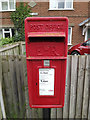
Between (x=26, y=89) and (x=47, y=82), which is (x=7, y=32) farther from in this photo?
(x=47, y=82)

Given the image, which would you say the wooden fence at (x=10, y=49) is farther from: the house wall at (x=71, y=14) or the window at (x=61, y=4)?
the window at (x=61, y=4)

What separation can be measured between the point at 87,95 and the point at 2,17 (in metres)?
9.84

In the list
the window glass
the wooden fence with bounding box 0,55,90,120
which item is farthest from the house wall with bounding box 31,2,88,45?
the wooden fence with bounding box 0,55,90,120

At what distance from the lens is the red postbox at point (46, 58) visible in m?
1.29

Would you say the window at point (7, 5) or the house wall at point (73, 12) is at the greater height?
the window at point (7, 5)

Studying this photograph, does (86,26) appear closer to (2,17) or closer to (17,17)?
(17,17)

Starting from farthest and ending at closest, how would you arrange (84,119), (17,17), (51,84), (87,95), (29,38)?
(17,17)
(84,119)
(87,95)
(51,84)
(29,38)

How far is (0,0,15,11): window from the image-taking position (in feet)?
29.8

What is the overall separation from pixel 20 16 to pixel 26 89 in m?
8.30

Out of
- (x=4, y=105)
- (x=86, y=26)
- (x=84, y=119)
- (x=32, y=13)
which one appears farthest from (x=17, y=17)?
(x=84, y=119)

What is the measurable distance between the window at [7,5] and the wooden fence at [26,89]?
29.0 ft

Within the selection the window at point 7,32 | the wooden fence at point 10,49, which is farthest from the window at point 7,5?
the wooden fence at point 10,49

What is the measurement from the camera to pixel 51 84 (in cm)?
151

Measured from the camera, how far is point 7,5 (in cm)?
920
